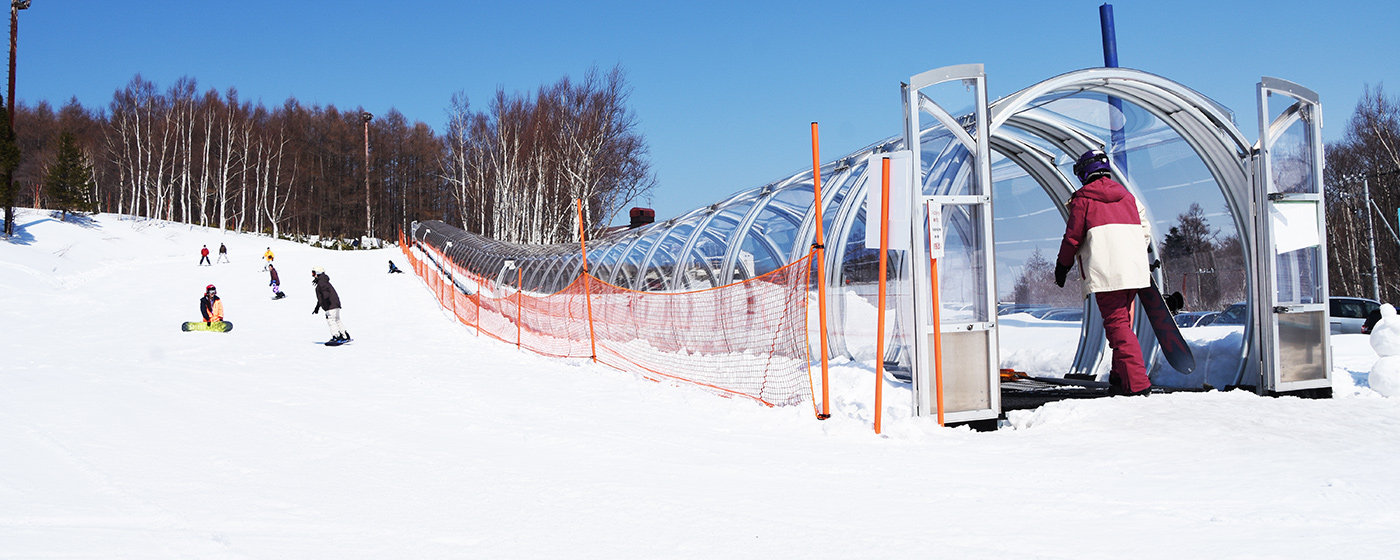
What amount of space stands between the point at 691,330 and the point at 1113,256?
17.7 feet

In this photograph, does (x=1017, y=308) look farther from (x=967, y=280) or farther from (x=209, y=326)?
(x=209, y=326)

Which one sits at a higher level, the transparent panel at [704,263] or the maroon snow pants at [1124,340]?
the transparent panel at [704,263]

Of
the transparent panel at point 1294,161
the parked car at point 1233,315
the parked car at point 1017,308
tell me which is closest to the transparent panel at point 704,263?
the parked car at point 1017,308

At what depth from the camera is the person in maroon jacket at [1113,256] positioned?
18.9ft

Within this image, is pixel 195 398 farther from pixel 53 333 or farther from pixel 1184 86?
pixel 53 333

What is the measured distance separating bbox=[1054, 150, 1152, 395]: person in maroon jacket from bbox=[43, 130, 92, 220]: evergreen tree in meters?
51.9

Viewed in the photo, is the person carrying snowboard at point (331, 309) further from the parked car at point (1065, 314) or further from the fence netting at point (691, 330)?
the parked car at point (1065, 314)

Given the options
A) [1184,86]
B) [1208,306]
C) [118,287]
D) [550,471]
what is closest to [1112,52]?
[1184,86]

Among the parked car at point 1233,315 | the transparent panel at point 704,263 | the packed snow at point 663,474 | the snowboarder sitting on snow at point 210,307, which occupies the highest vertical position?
the transparent panel at point 704,263

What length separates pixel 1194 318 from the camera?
23.9 feet

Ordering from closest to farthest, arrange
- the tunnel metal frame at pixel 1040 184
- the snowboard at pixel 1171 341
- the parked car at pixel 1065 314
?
the tunnel metal frame at pixel 1040 184 → the snowboard at pixel 1171 341 → the parked car at pixel 1065 314

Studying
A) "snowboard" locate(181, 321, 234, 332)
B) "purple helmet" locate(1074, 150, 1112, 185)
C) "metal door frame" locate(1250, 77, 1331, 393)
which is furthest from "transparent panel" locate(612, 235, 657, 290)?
"snowboard" locate(181, 321, 234, 332)

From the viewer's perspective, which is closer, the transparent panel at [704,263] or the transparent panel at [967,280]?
the transparent panel at [967,280]

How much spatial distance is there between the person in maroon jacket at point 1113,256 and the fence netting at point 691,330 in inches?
77.4
